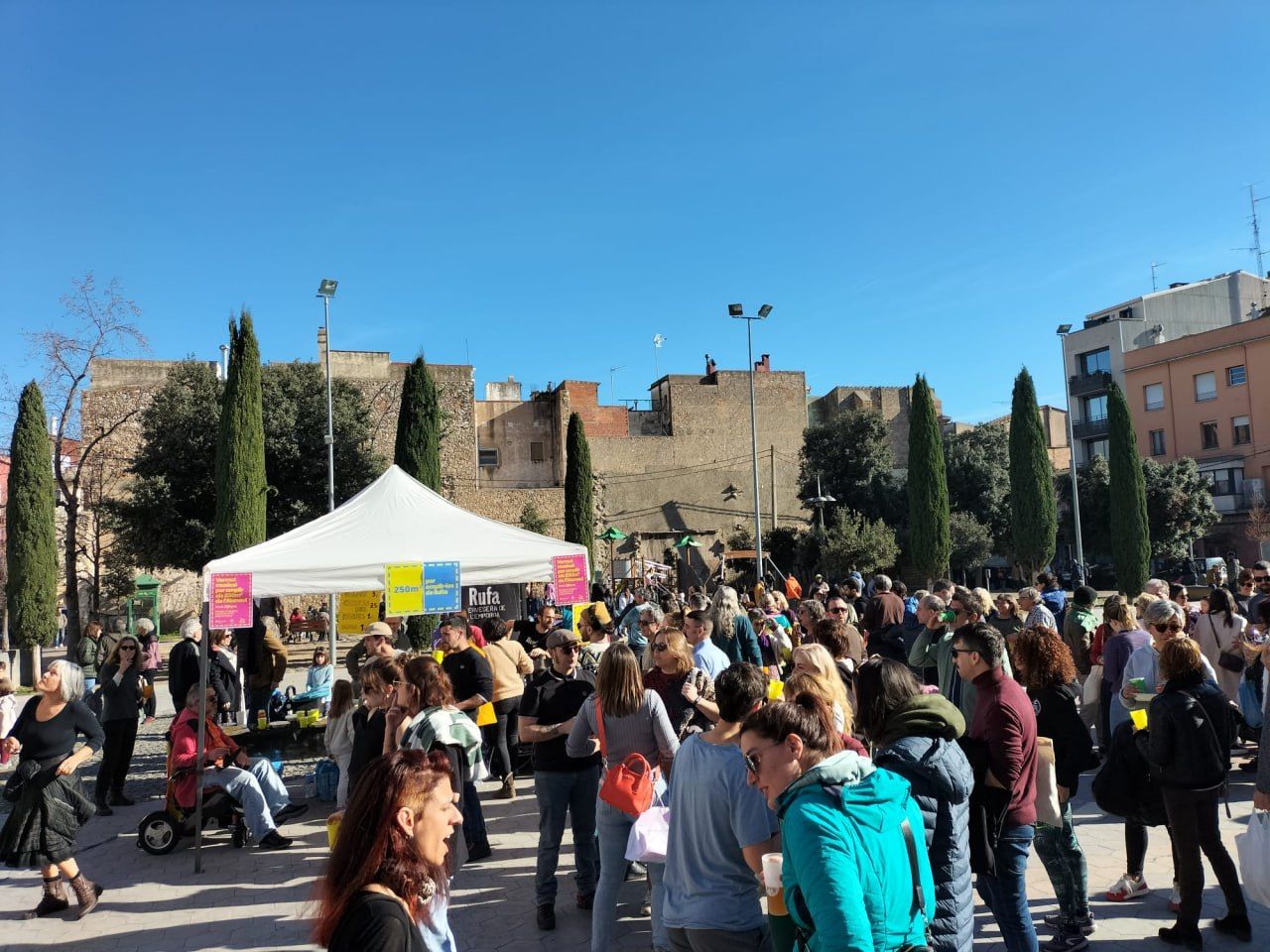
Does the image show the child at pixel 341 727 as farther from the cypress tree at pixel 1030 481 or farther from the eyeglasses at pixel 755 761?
the cypress tree at pixel 1030 481

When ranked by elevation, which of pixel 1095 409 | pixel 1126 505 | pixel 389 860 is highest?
pixel 1095 409

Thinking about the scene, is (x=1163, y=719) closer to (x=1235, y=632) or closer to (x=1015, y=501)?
(x=1235, y=632)

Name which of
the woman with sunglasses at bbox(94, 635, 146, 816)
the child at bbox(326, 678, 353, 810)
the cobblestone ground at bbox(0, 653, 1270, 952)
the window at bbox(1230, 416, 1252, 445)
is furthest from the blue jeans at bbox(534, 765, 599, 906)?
the window at bbox(1230, 416, 1252, 445)

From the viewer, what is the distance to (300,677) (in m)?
18.7

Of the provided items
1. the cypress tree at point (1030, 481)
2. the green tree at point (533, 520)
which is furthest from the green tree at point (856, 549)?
the green tree at point (533, 520)

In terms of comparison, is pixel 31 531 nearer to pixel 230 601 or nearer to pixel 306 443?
pixel 306 443

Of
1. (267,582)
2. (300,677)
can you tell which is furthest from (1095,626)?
(300,677)

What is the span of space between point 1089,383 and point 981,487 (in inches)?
521

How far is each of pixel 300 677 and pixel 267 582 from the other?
490 inches

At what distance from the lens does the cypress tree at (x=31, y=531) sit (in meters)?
19.9

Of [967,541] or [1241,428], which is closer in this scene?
[967,541]

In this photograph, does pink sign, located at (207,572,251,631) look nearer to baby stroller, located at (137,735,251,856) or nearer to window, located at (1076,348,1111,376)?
baby stroller, located at (137,735,251,856)

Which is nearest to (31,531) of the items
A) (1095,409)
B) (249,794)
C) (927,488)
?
(249,794)

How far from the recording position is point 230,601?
7062 millimetres
